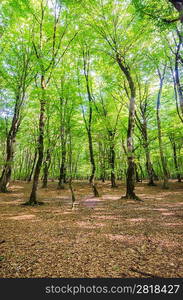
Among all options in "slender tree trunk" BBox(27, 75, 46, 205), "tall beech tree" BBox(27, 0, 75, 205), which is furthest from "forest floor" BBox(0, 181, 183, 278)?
"tall beech tree" BBox(27, 0, 75, 205)

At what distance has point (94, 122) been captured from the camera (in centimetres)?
1770

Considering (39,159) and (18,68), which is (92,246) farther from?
(18,68)

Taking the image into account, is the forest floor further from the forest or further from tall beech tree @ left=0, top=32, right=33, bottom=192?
tall beech tree @ left=0, top=32, right=33, bottom=192

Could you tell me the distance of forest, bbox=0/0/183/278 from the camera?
3738mm

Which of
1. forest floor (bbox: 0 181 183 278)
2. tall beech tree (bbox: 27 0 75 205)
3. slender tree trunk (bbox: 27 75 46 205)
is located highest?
tall beech tree (bbox: 27 0 75 205)

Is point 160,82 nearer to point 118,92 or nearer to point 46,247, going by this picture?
point 118,92

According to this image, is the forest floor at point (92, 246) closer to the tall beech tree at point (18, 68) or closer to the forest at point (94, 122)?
the forest at point (94, 122)

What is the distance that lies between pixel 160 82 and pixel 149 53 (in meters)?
4.59

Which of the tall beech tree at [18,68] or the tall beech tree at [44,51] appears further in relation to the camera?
the tall beech tree at [18,68]

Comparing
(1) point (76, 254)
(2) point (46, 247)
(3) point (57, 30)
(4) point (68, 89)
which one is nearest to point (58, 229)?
(2) point (46, 247)

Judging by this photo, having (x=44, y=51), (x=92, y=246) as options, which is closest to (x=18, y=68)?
(x=44, y=51)

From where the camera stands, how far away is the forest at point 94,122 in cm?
374

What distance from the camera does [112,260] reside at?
11.6 feet

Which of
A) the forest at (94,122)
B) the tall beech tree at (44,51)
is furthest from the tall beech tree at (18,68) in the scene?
the tall beech tree at (44,51)
